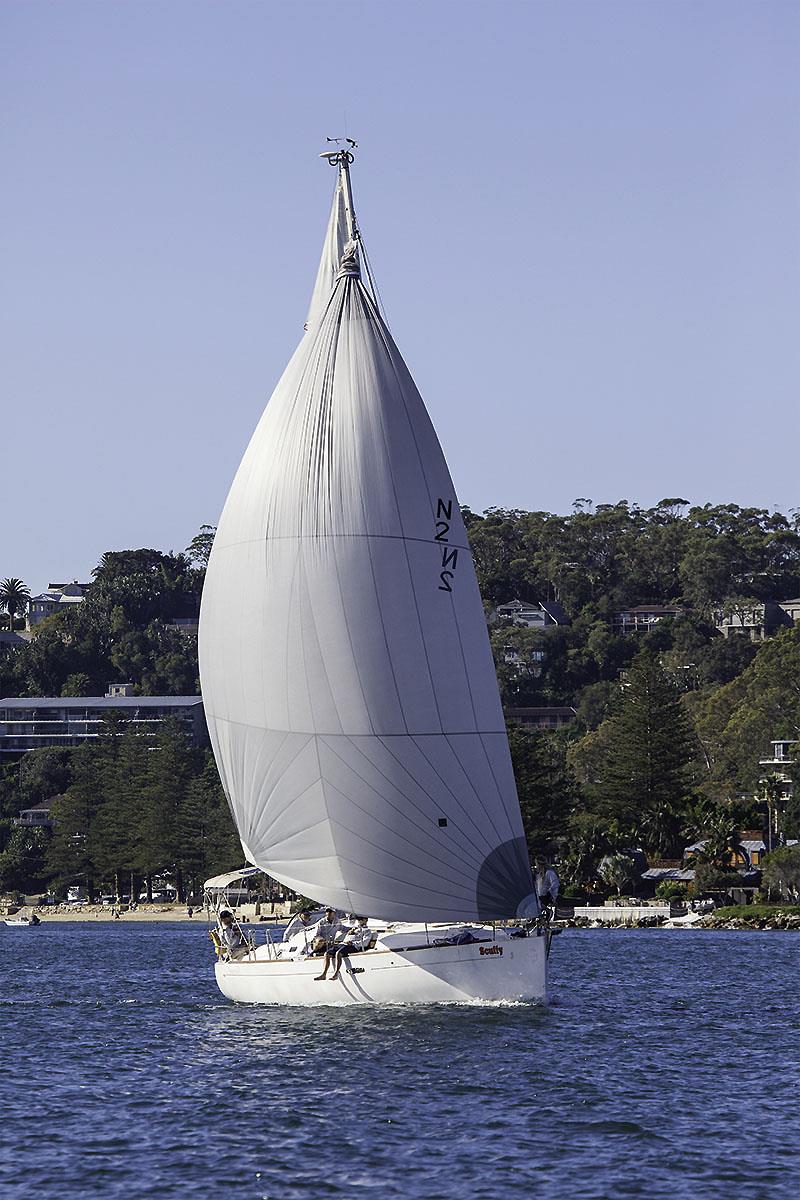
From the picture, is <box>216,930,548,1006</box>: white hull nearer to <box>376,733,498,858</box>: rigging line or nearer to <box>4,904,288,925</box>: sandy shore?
<box>376,733,498,858</box>: rigging line

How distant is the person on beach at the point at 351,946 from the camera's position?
3956cm

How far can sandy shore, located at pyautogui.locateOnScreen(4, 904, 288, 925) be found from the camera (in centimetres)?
11768

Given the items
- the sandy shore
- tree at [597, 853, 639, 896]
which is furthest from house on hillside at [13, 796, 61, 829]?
tree at [597, 853, 639, 896]

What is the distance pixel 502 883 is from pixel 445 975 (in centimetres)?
250

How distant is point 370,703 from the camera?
39750mm

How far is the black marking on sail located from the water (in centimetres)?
214

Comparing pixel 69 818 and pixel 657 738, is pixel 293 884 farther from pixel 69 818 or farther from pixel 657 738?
pixel 69 818

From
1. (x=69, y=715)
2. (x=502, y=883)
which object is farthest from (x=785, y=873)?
(x=69, y=715)

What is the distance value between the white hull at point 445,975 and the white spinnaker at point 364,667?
42.1 inches

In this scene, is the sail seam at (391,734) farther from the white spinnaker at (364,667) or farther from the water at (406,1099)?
the water at (406,1099)

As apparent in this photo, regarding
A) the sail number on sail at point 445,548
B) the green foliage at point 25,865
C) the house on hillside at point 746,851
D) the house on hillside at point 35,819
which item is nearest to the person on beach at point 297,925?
the sail number on sail at point 445,548

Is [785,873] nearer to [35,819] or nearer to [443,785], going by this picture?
Result: [443,785]

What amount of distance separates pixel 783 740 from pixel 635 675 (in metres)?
14.5

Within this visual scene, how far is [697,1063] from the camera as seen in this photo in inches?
1348
